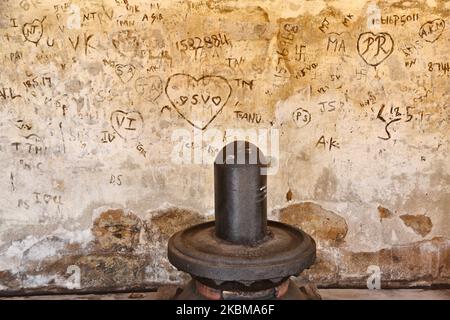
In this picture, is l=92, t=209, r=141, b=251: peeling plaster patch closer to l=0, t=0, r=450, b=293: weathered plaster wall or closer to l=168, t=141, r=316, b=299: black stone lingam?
l=0, t=0, r=450, b=293: weathered plaster wall

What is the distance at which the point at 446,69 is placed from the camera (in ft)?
14.0

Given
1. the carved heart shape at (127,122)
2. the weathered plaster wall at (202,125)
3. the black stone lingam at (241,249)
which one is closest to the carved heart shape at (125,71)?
the weathered plaster wall at (202,125)

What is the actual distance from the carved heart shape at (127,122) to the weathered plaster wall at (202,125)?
0.04 ft

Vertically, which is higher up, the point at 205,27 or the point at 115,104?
the point at 205,27

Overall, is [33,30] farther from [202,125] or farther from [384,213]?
[384,213]

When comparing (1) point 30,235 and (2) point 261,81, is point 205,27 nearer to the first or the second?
(2) point 261,81

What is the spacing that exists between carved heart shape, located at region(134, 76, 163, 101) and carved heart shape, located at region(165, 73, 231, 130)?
8 centimetres

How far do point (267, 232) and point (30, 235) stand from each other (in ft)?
7.84

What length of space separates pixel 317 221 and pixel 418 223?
0.93 metres

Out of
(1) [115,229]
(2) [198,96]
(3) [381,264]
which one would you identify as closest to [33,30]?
(2) [198,96]

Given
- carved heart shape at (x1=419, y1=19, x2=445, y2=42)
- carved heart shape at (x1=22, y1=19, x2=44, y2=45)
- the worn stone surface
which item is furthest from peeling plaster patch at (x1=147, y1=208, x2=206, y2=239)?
carved heart shape at (x1=419, y1=19, x2=445, y2=42)

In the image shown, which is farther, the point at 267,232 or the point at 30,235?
the point at 30,235
